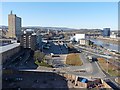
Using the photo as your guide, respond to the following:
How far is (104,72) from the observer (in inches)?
175

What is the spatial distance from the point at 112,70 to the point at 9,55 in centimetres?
256

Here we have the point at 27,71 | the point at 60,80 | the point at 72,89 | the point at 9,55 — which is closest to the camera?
the point at 72,89

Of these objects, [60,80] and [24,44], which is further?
[24,44]

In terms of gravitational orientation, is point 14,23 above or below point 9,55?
above

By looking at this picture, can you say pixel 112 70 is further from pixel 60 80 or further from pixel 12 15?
pixel 12 15

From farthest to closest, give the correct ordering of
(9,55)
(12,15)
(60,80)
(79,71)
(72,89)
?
(12,15) < (9,55) < (79,71) < (60,80) < (72,89)

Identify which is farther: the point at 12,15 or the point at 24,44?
the point at 12,15

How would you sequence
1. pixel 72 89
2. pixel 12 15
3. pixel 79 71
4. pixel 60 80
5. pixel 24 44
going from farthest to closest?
1. pixel 12 15
2. pixel 24 44
3. pixel 79 71
4. pixel 60 80
5. pixel 72 89

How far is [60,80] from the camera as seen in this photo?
3.72 meters

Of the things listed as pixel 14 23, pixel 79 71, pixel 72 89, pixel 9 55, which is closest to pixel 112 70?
pixel 79 71

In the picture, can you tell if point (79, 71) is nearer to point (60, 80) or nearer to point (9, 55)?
point (60, 80)

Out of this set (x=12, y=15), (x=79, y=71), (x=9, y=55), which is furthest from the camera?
(x=12, y=15)

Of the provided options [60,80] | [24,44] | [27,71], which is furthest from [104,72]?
[24,44]

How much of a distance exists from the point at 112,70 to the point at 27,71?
1788 mm
